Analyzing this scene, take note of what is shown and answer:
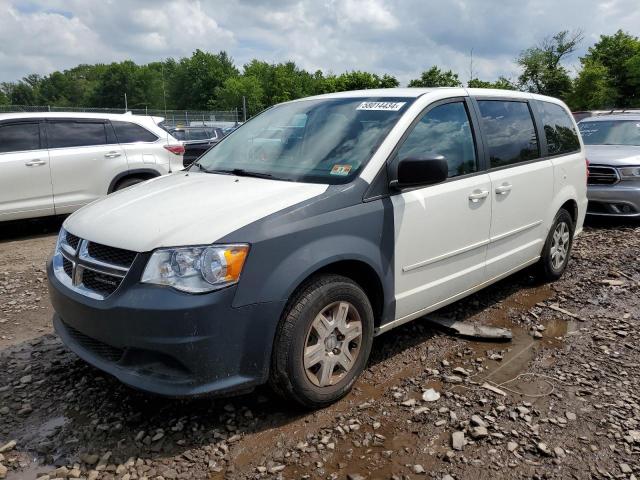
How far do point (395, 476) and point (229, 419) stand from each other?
3.21 feet

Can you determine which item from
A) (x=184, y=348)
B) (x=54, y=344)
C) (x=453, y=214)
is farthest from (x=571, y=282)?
(x=54, y=344)

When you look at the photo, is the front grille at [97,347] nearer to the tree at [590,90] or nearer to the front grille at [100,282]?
the front grille at [100,282]

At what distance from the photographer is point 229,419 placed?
3010 mm

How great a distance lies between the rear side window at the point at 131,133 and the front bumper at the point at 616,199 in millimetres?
6715

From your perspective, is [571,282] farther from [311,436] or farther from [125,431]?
[125,431]

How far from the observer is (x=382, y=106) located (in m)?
3.63

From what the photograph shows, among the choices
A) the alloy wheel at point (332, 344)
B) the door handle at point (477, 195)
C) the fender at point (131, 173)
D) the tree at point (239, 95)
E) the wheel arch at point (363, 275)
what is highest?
the tree at point (239, 95)

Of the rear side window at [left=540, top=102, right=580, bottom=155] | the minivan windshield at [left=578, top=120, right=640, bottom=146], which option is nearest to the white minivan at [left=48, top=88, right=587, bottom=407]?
the rear side window at [left=540, top=102, right=580, bottom=155]

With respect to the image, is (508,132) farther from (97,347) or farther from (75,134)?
(75,134)

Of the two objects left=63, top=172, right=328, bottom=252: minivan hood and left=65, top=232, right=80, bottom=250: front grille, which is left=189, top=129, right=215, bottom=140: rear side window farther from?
left=65, top=232, right=80, bottom=250: front grille

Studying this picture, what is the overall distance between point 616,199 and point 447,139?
209 inches

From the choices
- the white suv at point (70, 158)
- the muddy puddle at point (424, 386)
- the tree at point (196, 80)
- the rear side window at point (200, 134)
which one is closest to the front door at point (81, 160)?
the white suv at point (70, 158)

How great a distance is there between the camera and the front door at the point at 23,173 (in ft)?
23.0

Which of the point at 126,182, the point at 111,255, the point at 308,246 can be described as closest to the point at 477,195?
the point at 308,246
